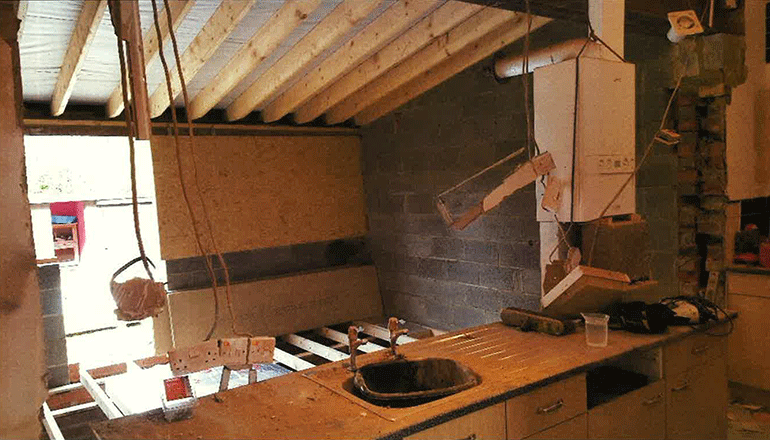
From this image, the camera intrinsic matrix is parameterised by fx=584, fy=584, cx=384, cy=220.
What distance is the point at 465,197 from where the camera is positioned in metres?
4.43

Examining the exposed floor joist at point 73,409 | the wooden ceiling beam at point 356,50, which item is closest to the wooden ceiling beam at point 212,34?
the wooden ceiling beam at point 356,50

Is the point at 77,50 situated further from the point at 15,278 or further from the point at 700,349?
the point at 700,349

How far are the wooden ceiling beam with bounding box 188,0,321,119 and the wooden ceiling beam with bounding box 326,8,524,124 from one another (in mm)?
1015

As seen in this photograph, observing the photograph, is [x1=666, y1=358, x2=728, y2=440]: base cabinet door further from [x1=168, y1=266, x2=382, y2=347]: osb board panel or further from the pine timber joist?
[x1=168, y1=266, x2=382, y2=347]: osb board panel

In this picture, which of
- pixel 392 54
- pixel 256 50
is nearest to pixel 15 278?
pixel 256 50

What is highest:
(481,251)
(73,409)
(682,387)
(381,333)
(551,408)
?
(481,251)

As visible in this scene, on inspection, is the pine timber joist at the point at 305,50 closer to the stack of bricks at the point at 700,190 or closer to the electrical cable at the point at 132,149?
the stack of bricks at the point at 700,190

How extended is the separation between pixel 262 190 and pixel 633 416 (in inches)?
135

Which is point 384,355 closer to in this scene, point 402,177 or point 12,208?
point 12,208

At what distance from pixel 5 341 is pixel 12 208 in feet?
1.08

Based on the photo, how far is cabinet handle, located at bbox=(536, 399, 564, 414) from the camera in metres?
1.81

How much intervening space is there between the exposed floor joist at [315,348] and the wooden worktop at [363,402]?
1.76m

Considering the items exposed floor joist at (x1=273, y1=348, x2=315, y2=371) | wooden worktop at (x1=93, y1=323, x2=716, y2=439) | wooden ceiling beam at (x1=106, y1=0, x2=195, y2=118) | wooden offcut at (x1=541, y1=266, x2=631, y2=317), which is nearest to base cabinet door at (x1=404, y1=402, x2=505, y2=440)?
wooden worktop at (x1=93, y1=323, x2=716, y2=439)

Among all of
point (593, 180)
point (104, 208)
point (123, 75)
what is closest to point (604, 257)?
point (593, 180)
